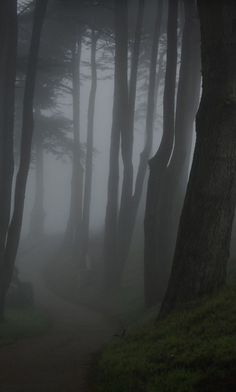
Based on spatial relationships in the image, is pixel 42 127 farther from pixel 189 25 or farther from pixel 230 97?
pixel 230 97

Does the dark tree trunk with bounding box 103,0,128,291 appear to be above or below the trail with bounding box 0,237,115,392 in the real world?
above

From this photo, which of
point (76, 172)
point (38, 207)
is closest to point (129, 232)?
point (76, 172)

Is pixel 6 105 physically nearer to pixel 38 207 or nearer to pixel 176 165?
pixel 176 165

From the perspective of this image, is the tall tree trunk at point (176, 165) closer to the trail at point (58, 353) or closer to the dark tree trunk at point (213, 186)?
the trail at point (58, 353)

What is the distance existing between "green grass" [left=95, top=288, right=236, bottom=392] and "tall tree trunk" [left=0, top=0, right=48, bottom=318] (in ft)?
19.3

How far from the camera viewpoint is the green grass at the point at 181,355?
5.28 meters

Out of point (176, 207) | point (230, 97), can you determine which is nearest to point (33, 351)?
point (230, 97)

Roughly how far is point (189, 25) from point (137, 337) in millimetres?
9352

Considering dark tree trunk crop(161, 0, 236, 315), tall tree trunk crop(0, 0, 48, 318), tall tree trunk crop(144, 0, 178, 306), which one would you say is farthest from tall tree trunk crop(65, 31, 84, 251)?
dark tree trunk crop(161, 0, 236, 315)

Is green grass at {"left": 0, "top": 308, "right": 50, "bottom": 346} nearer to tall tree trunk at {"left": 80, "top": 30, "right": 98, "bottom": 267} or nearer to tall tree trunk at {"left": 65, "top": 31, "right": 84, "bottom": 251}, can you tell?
tall tree trunk at {"left": 80, "top": 30, "right": 98, "bottom": 267}

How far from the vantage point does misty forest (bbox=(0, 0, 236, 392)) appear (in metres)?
6.96

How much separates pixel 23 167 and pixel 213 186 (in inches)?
267

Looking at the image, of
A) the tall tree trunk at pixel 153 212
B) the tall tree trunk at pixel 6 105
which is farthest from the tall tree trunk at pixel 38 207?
the tall tree trunk at pixel 153 212

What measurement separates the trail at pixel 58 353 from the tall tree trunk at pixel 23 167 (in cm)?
195
